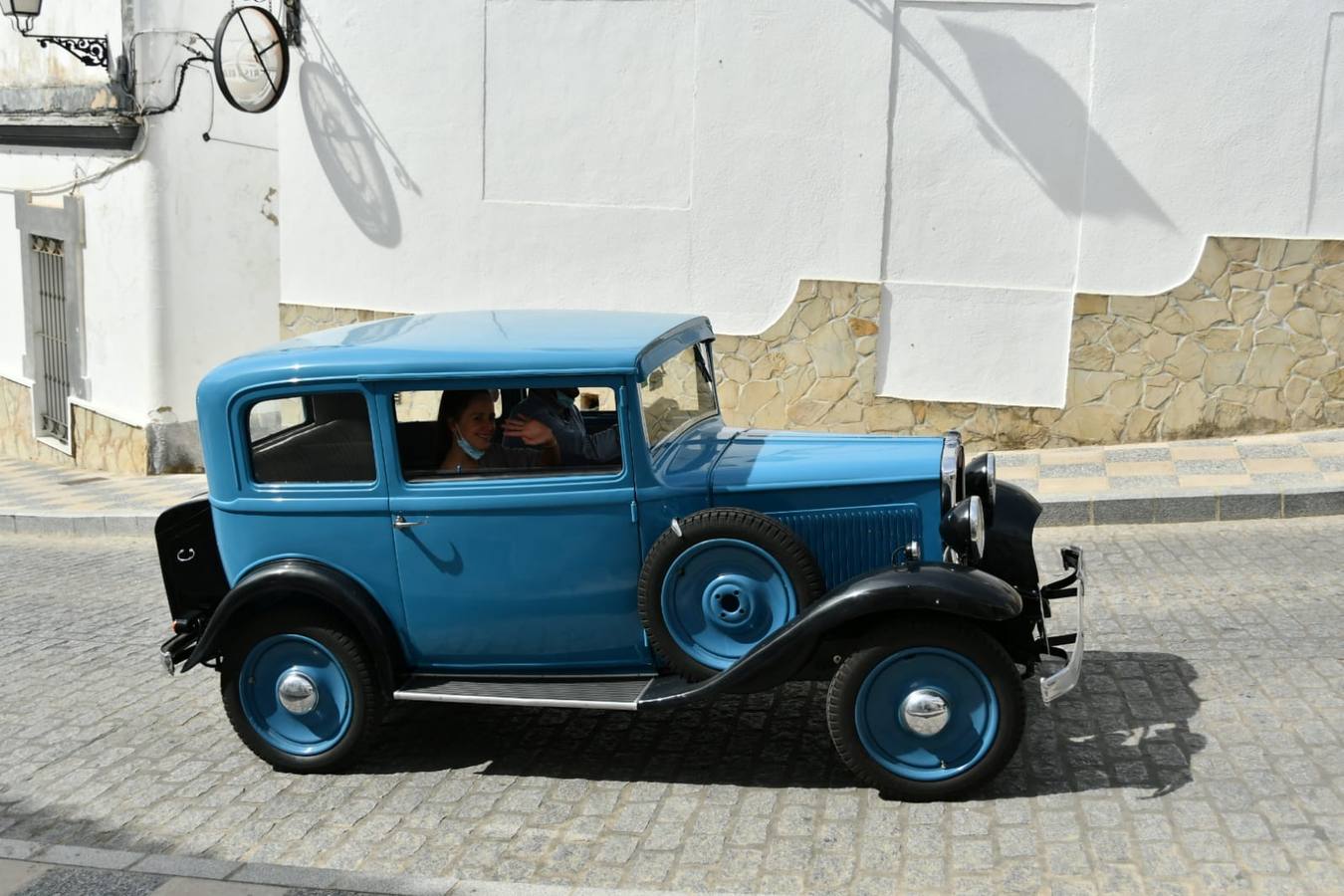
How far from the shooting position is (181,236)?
42.3 ft

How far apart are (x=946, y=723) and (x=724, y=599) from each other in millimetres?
900

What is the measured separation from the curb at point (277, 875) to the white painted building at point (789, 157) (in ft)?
22.5

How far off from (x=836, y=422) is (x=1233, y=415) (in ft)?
9.50

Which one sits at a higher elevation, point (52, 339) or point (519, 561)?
point (519, 561)

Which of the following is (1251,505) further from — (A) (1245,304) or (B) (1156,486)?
(A) (1245,304)

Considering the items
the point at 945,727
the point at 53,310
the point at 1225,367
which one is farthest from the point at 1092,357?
the point at 53,310

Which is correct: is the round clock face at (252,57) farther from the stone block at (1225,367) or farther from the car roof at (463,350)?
the stone block at (1225,367)

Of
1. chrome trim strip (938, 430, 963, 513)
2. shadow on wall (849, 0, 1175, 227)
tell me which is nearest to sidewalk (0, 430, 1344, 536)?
shadow on wall (849, 0, 1175, 227)

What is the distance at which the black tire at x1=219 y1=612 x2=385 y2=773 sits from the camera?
5.53m

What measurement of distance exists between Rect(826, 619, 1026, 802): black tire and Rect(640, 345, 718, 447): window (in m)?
1.18

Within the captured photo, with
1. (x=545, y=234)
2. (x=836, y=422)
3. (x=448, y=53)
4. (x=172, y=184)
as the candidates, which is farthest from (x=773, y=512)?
(x=172, y=184)

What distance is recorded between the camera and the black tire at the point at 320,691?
5531 mm

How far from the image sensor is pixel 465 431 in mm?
5477

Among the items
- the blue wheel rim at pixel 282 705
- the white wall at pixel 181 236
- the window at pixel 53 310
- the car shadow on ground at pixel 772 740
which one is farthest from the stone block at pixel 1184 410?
the window at pixel 53 310
